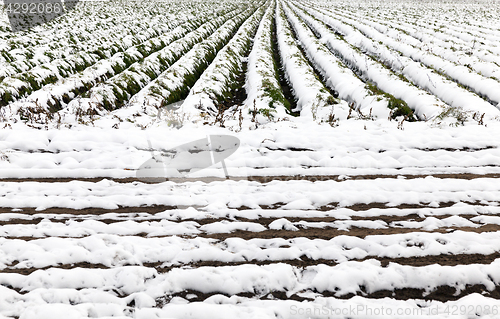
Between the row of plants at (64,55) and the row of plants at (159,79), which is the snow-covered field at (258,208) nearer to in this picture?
the row of plants at (159,79)

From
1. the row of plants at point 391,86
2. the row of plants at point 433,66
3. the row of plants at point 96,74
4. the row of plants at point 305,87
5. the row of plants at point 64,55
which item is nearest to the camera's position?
the row of plants at point 391,86

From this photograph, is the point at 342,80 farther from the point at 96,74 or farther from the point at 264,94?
the point at 96,74

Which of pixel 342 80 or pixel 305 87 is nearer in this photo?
pixel 305 87

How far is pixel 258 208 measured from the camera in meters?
4.17

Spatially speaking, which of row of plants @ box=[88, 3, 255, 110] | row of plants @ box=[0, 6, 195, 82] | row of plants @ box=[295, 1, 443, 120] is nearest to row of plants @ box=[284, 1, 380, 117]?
row of plants @ box=[295, 1, 443, 120]

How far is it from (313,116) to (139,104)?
455 centimetres

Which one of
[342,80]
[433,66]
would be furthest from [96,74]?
[433,66]

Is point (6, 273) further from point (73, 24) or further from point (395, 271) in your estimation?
point (73, 24)

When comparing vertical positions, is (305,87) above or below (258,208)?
above

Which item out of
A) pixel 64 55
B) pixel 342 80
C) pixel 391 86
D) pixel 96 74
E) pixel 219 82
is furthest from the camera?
pixel 64 55

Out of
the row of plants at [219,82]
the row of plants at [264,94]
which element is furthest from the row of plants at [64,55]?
the row of plants at [264,94]

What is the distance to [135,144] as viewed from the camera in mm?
5668

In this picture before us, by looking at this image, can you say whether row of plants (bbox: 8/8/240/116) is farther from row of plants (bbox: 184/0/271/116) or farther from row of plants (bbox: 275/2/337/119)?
row of plants (bbox: 275/2/337/119)

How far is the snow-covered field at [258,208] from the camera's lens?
2.79 meters
